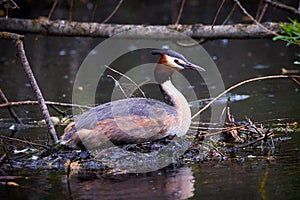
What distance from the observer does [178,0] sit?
66.3 feet

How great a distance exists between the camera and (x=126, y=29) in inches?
346

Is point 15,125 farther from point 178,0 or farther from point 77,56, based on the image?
A: point 178,0

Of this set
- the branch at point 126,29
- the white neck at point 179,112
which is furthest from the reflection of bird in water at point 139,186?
the branch at point 126,29

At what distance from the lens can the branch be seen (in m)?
8.65

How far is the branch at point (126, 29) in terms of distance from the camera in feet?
28.4

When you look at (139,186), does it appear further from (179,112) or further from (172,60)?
(172,60)

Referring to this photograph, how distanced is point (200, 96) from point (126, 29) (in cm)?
146

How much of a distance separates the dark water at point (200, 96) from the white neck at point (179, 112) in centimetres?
61

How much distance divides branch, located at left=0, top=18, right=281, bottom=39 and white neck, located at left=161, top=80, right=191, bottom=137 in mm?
2543

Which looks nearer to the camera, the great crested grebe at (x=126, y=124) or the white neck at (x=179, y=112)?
the great crested grebe at (x=126, y=124)

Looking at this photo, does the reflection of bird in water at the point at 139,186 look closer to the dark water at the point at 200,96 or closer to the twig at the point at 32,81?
the dark water at the point at 200,96

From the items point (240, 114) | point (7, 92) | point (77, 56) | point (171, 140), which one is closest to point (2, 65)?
point (77, 56)

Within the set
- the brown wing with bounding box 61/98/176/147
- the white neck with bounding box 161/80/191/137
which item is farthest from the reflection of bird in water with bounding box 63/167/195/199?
the white neck with bounding box 161/80/191/137

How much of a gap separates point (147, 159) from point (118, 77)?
5038 millimetres
